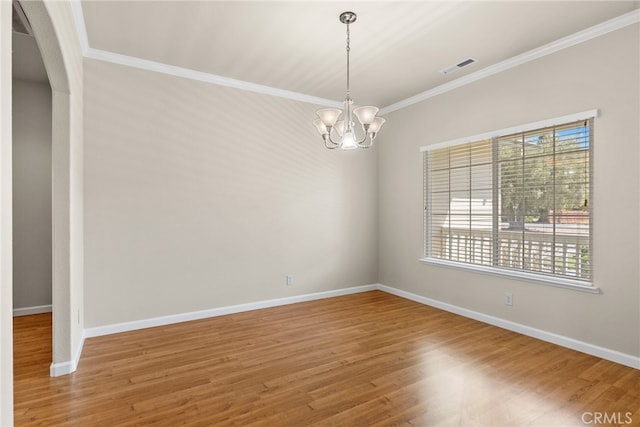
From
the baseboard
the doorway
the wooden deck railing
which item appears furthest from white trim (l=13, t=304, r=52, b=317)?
the wooden deck railing

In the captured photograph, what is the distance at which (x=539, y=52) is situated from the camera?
339 centimetres

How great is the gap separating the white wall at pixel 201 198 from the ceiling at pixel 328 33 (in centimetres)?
45

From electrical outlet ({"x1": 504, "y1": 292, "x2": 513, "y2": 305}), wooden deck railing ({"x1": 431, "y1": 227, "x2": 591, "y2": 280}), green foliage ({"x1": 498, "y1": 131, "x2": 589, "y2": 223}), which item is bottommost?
electrical outlet ({"x1": 504, "y1": 292, "x2": 513, "y2": 305})

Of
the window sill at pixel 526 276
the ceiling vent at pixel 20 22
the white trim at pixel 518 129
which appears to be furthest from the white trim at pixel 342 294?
the ceiling vent at pixel 20 22

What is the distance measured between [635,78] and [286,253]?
12.9 ft

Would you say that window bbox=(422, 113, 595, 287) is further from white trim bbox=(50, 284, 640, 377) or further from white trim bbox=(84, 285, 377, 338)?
white trim bbox=(84, 285, 377, 338)

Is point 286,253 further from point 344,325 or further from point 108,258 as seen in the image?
point 108,258

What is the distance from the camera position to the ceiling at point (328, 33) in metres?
2.72

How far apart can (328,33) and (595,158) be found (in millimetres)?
2649

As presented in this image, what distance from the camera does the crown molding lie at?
289 centimetres

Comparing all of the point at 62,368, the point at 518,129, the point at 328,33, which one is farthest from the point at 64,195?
the point at 518,129

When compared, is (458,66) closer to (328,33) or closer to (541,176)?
(541,176)

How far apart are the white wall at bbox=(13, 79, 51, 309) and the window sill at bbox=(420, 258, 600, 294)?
4987mm

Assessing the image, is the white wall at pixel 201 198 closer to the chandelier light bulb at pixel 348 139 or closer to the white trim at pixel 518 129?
the white trim at pixel 518 129
